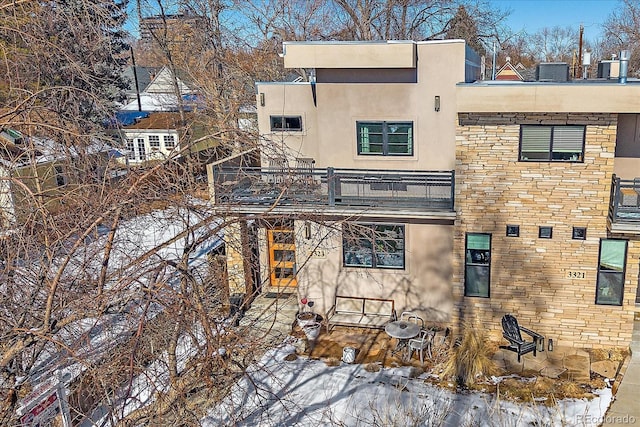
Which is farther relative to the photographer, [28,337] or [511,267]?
[511,267]

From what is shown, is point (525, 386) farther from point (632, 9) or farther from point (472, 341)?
point (632, 9)

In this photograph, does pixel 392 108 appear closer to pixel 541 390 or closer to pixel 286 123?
pixel 286 123

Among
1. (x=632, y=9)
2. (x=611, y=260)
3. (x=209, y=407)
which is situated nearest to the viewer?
(x=209, y=407)

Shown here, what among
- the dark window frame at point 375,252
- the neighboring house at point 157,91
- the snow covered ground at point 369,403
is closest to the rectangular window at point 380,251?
the dark window frame at point 375,252

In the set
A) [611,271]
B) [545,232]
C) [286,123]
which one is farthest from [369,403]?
[286,123]

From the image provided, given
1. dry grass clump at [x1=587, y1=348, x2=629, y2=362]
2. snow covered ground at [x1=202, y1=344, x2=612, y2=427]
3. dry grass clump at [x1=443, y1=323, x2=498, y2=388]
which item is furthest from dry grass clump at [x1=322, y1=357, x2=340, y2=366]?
dry grass clump at [x1=587, y1=348, x2=629, y2=362]

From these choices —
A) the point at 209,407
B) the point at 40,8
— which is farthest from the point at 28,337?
the point at 209,407

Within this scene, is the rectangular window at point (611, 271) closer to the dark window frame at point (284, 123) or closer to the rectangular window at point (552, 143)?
the rectangular window at point (552, 143)

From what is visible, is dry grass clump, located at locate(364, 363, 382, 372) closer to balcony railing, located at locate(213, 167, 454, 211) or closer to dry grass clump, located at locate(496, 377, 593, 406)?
dry grass clump, located at locate(496, 377, 593, 406)
